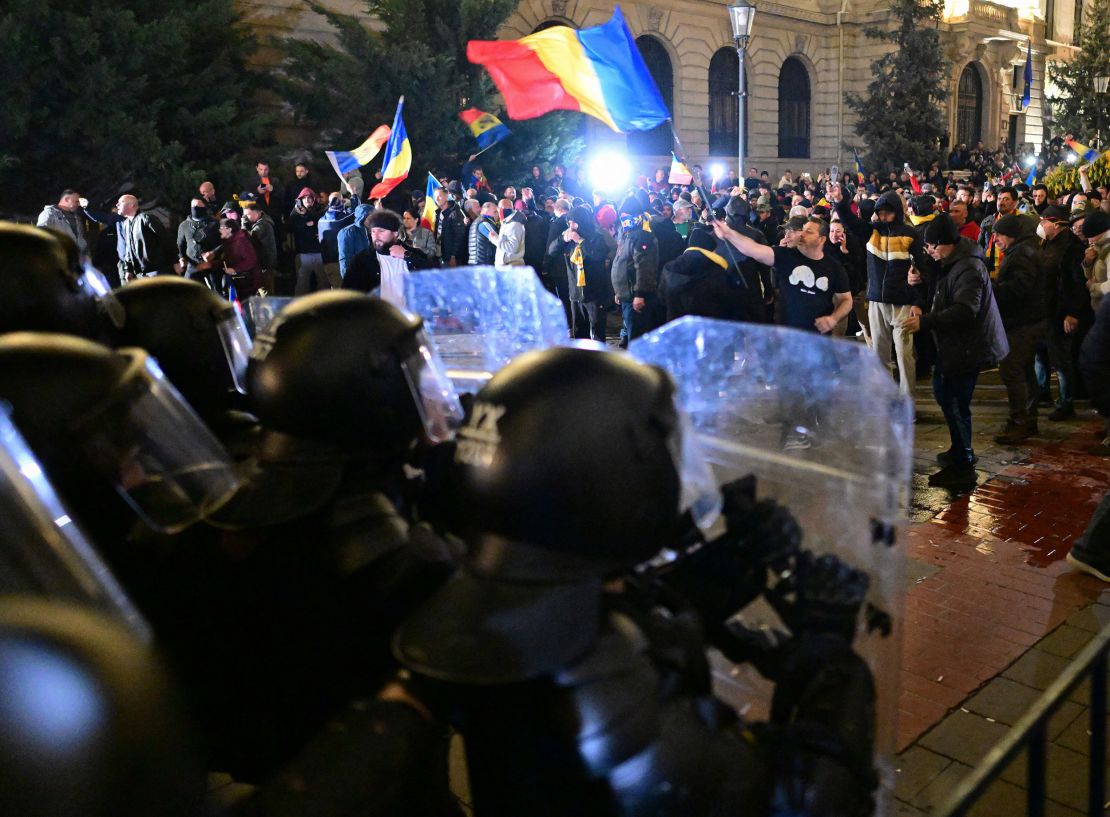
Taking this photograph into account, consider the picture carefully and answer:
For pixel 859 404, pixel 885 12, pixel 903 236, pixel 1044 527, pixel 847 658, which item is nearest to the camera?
pixel 847 658

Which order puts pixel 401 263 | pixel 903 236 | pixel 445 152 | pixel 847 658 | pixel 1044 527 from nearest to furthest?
pixel 847 658
pixel 1044 527
pixel 903 236
pixel 401 263
pixel 445 152

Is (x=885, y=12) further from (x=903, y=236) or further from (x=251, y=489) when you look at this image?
(x=251, y=489)

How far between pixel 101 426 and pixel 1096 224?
817 centimetres

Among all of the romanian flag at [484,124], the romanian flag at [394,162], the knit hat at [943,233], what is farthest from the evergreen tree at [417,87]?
the knit hat at [943,233]

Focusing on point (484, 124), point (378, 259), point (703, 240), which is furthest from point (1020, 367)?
point (484, 124)

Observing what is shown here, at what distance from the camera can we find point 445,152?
768 inches

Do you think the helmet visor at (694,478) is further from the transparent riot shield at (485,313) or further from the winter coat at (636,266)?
the winter coat at (636,266)

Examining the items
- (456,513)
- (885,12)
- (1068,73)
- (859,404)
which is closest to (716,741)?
(859,404)

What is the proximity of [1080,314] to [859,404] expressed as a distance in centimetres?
723

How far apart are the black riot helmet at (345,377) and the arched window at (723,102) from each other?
31.1 m

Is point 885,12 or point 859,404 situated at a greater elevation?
point 885,12

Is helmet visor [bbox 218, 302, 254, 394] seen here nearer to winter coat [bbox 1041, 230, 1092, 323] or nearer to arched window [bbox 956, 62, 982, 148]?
winter coat [bbox 1041, 230, 1092, 323]

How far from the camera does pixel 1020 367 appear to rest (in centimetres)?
771

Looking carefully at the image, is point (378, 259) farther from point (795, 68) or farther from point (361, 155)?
point (795, 68)
